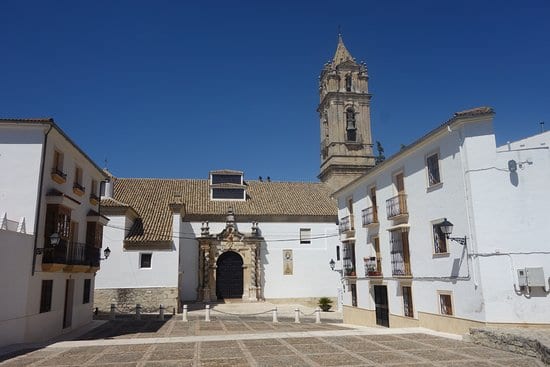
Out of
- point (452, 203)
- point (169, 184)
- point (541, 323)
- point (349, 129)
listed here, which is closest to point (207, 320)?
point (452, 203)

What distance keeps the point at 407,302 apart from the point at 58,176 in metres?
12.6

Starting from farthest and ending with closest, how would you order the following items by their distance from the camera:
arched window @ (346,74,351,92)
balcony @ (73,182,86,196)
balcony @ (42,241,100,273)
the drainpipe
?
arched window @ (346,74,351,92), balcony @ (73,182,86,196), balcony @ (42,241,100,273), the drainpipe

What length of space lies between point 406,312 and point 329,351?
6.31 m

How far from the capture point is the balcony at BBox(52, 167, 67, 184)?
1347 cm

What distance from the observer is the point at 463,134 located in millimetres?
12070

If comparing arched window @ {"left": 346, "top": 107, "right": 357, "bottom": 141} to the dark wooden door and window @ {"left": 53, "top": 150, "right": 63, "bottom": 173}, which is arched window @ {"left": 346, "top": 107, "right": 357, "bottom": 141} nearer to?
the dark wooden door

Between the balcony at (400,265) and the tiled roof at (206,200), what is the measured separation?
1364cm

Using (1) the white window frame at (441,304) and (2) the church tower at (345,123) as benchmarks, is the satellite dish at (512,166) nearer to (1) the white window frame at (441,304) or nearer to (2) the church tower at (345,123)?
(1) the white window frame at (441,304)

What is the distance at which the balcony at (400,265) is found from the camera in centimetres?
1519

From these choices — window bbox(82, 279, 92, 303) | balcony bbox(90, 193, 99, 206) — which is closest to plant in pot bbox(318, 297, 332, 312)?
window bbox(82, 279, 92, 303)

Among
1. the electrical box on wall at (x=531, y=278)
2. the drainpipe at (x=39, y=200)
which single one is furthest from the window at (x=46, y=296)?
the electrical box on wall at (x=531, y=278)

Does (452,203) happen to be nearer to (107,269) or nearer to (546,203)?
(546,203)

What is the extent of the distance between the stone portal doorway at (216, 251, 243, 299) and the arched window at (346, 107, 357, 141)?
13788 mm

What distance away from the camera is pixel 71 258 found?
1487 cm
